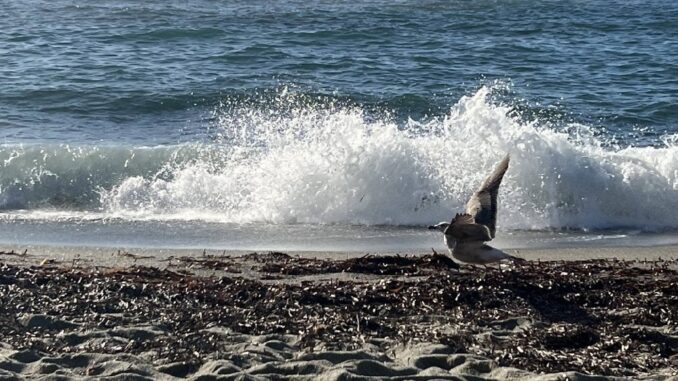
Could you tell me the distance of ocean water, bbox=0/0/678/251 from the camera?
10.3 m

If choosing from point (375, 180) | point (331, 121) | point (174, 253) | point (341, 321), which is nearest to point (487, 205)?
point (341, 321)

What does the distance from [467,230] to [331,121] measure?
16.8 ft

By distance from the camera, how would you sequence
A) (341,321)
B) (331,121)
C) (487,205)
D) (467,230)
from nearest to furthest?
(341,321)
(467,230)
(487,205)
(331,121)

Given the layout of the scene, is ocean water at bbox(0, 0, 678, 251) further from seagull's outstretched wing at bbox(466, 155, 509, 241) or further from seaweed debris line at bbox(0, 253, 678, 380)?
seaweed debris line at bbox(0, 253, 678, 380)

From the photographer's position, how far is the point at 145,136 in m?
14.0

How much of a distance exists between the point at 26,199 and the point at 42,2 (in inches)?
441

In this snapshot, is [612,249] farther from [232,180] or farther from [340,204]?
[232,180]

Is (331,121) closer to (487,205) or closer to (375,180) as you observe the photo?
(375,180)

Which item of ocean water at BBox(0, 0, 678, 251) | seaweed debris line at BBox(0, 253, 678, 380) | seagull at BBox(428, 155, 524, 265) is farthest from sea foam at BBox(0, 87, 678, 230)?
seagull at BBox(428, 155, 524, 265)

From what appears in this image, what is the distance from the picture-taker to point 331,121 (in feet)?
39.4

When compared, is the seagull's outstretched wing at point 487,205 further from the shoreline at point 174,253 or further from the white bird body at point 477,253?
the shoreline at point 174,253

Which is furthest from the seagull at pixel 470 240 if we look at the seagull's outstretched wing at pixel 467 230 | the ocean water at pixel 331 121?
the ocean water at pixel 331 121

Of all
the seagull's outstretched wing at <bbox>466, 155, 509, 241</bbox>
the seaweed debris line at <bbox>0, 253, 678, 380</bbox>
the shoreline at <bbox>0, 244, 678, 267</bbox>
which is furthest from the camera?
the shoreline at <bbox>0, 244, 678, 267</bbox>

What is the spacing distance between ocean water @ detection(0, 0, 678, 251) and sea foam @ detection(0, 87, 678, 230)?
23 mm
